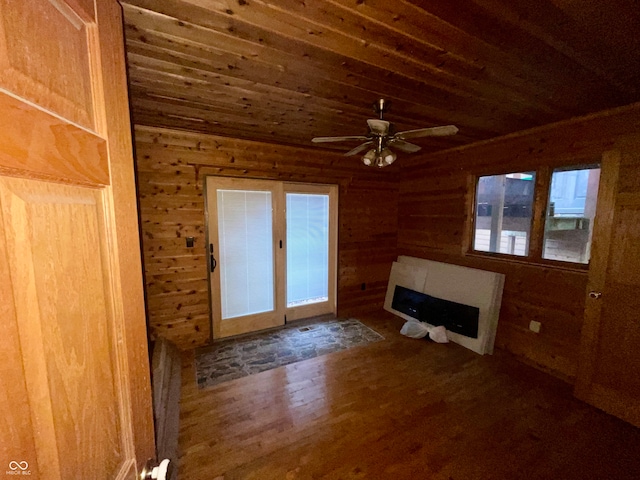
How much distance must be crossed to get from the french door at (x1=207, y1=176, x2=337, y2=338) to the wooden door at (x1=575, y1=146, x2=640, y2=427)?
2.85 m

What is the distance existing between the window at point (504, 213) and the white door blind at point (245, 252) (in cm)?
283

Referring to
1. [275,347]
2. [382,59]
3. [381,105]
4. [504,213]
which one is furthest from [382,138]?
[275,347]

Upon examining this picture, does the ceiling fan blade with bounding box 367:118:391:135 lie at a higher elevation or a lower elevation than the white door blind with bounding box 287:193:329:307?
higher

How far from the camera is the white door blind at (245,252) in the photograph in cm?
331

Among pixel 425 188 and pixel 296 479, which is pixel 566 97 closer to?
pixel 425 188

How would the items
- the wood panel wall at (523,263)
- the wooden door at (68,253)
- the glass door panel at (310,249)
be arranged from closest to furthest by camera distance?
the wooden door at (68,253), the wood panel wall at (523,263), the glass door panel at (310,249)

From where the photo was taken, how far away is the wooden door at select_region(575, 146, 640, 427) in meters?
2.07

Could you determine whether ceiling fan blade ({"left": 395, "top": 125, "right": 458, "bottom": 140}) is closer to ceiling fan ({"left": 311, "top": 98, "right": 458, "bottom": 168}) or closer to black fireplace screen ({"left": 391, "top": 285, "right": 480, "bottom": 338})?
ceiling fan ({"left": 311, "top": 98, "right": 458, "bottom": 168})

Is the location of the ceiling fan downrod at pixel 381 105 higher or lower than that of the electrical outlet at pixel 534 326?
higher

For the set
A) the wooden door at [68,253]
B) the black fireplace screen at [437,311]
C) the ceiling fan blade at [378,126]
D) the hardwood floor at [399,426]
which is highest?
the ceiling fan blade at [378,126]

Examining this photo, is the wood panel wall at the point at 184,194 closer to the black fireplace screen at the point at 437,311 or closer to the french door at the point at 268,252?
the french door at the point at 268,252

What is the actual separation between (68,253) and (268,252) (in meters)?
3.06

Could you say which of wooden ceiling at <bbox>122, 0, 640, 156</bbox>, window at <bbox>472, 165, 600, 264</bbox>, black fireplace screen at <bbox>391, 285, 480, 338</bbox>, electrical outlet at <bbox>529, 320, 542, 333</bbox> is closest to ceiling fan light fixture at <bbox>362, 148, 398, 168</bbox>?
wooden ceiling at <bbox>122, 0, 640, 156</bbox>

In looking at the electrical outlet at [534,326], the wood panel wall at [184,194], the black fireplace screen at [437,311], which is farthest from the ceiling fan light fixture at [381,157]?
the electrical outlet at [534,326]
